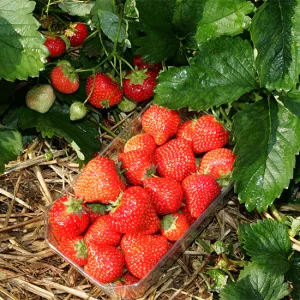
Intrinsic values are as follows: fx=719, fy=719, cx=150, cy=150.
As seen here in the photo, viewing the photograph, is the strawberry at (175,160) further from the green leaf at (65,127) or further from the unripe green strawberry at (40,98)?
the unripe green strawberry at (40,98)

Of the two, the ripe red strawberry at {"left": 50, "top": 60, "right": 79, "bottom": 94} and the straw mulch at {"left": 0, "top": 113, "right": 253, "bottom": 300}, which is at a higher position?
the ripe red strawberry at {"left": 50, "top": 60, "right": 79, "bottom": 94}

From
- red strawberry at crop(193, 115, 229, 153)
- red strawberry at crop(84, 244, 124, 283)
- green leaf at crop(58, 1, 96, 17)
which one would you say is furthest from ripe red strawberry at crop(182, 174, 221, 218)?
green leaf at crop(58, 1, 96, 17)

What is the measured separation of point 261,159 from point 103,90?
48 centimetres

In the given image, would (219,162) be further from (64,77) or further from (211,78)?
(64,77)

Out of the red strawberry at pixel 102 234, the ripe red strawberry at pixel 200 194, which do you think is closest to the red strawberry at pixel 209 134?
the ripe red strawberry at pixel 200 194

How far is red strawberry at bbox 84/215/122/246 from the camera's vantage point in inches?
68.9

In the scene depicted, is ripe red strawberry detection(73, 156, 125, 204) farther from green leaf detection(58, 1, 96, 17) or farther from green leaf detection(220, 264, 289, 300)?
green leaf detection(58, 1, 96, 17)

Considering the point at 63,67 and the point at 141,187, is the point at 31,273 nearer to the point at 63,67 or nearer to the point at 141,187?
the point at 141,187

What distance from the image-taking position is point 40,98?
1.92 metres

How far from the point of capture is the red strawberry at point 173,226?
1753mm

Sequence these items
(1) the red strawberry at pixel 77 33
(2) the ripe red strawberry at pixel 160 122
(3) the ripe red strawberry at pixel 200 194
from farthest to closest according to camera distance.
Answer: (1) the red strawberry at pixel 77 33 < (2) the ripe red strawberry at pixel 160 122 < (3) the ripe red strawberry at pixel 200 194

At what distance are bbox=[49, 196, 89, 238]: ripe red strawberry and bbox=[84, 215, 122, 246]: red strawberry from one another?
0.03 m

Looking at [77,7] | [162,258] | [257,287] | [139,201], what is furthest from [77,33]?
[257,287]

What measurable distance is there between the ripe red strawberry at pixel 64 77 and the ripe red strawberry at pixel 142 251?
17.7 inches
